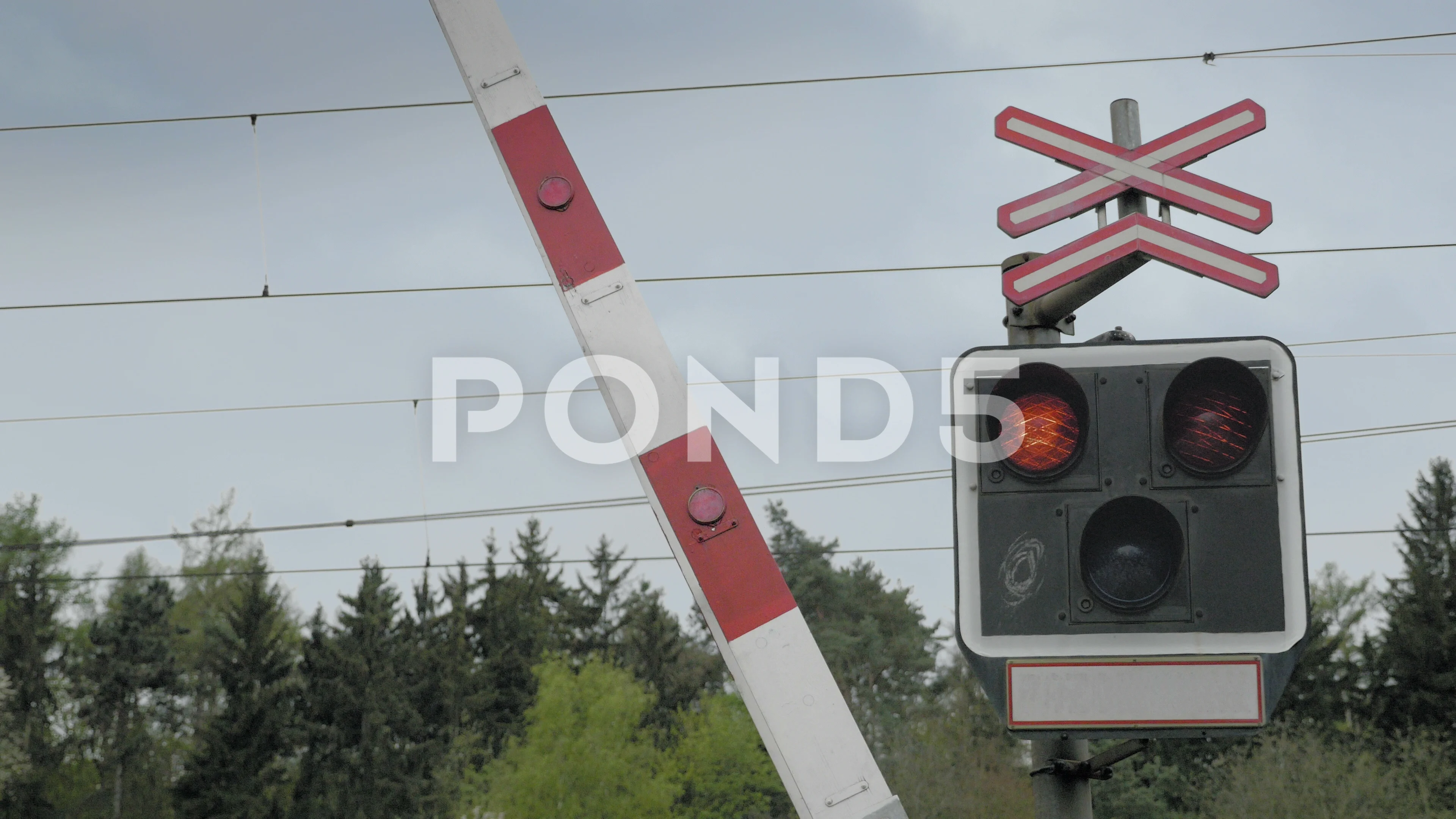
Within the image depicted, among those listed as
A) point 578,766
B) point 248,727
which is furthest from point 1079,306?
point 578,766

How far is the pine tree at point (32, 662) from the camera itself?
174 ft

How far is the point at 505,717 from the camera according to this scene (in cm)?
5716

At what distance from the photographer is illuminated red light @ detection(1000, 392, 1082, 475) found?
2387 millimetres

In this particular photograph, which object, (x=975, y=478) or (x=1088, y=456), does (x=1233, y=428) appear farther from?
(x=975, y=478)

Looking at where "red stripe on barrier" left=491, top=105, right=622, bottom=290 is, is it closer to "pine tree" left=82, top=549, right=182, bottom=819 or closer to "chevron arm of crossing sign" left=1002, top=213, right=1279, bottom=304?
"chevron arm of crossing sign" left=1002, top=213, right=1279, bottom=304

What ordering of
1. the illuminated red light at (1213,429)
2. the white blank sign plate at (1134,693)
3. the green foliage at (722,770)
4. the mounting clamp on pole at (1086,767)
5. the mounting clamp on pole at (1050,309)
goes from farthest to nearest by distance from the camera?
the green foliage at (722,770)
the mounting clamp on pole at (1050,309)
the mounting clamp on pole at (1086,767)
the illuminated red light at (1213,429)
the white blank sign plate at (1134,693)

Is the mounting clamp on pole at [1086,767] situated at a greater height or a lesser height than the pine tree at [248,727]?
greater

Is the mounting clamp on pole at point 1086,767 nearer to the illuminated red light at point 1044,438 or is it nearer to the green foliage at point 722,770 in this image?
the illuminated red light at point 1044,438

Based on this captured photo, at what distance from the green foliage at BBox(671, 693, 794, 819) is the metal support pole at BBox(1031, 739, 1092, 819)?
54.4 metres

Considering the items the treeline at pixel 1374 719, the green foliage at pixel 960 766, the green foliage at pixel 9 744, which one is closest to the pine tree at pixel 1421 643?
the treeline at pixel 1374 719

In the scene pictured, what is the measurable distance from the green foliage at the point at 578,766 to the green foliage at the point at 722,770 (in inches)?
85.4

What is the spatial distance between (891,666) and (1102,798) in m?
13.6

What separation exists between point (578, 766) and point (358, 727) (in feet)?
27.9

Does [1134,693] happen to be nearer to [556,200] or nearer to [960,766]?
[556,200]
